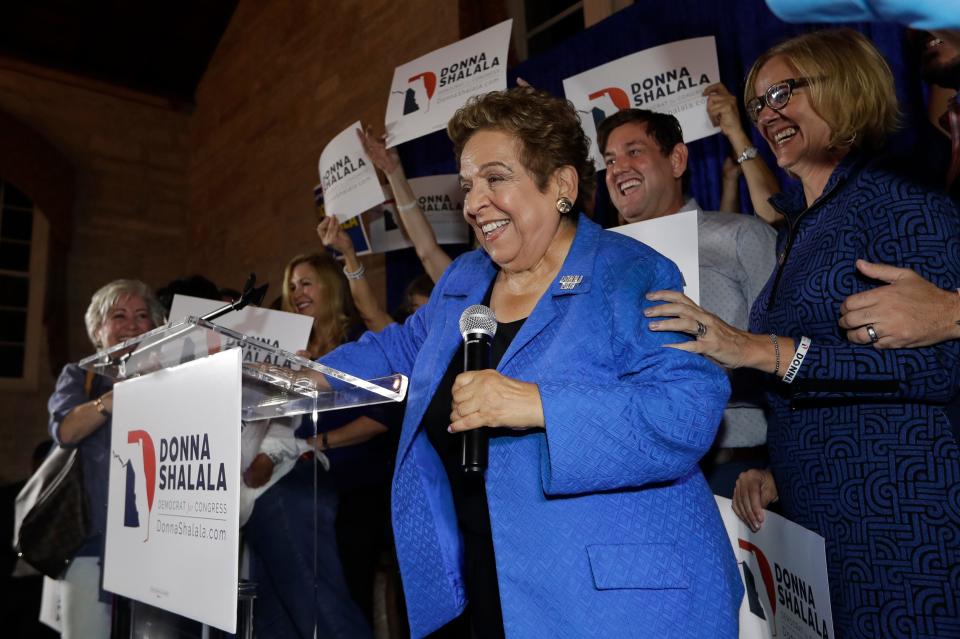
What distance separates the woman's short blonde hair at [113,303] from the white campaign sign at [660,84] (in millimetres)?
1744

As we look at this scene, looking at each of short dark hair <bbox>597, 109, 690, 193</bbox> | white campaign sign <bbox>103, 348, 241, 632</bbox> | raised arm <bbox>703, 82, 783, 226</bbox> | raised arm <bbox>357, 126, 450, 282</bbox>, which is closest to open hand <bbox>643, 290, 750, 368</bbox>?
white campaign sign <bbox>103, 348, 241, 632</bbox>

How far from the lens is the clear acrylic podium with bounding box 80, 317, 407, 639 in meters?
1.34

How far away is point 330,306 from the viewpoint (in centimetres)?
308

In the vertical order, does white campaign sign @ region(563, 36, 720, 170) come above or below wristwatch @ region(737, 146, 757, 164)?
above

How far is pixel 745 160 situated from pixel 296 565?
1843 mm

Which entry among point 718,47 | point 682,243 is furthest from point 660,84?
point 682,243

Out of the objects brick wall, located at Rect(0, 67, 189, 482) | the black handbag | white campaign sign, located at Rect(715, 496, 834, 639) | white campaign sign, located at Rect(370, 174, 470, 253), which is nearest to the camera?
white campaign sign, located at Rect(715, 496, 834, 639)

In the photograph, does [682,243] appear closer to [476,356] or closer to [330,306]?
[476,356]

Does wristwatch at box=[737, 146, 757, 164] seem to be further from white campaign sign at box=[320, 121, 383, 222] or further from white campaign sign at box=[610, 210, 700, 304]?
white campaign sign at box=[320, 121, 383, 222]

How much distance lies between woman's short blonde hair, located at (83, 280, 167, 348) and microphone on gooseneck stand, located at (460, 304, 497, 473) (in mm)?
1988

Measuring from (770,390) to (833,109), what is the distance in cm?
59

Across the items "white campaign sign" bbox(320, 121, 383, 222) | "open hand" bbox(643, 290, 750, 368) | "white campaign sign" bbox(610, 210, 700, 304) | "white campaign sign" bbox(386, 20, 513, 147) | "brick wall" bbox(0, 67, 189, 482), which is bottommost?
"open hand" bbox(643, 290, 750, 368)

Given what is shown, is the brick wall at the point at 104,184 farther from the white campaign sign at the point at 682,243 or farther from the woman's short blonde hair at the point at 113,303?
the white campaign sign at the point at 682,243

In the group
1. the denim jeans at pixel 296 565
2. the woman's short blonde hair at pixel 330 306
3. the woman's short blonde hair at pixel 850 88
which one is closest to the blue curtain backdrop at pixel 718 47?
the woman's short blonde hair at pixel 850 88
